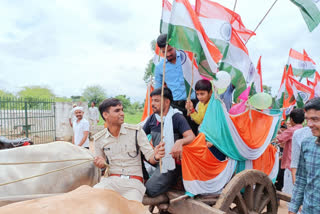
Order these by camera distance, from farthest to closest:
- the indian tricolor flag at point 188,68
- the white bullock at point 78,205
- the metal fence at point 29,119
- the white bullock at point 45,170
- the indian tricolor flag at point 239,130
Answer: the metal fence at point 29,119, the indian tricolor flag at point 188,68, the indian tricolor flag at point 239,130, the white bullock at point 45,170, the white bullock at point 78,205

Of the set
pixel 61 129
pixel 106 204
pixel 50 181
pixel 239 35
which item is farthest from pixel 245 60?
Result: pixel 61 129

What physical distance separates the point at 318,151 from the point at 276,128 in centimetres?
118

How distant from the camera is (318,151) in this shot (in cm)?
181

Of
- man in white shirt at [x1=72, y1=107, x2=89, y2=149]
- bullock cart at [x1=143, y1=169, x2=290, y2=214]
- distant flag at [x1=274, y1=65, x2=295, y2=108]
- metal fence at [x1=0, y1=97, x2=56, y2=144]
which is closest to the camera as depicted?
bullock cart at [x1=143, y1=169, x2=290, y2=214]

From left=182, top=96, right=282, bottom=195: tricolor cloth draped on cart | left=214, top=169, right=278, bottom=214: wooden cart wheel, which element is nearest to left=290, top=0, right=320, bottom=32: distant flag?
left=182, top=96, right=282, bottom=195: tricolor cloth draped on cart

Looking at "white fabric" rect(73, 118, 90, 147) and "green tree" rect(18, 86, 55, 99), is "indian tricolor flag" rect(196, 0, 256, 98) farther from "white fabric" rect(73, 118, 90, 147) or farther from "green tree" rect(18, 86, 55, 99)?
"green tree" rect(18, 86, 55, 99)

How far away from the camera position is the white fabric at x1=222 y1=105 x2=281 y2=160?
97.7 inches

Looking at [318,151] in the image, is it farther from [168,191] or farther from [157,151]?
[168,191]

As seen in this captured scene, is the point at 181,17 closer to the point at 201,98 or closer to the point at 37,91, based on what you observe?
the point at 201,98

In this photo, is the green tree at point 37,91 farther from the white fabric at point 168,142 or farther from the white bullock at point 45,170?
the white fabric at point 168,142

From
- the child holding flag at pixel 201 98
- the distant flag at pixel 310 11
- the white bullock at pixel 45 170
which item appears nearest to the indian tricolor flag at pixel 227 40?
the child holding flag at pixel 201 98

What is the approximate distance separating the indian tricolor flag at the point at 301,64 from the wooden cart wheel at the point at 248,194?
4.93 metres

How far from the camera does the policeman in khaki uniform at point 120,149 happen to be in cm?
211

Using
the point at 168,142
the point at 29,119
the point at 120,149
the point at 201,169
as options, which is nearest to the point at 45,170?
the point at 120,149
